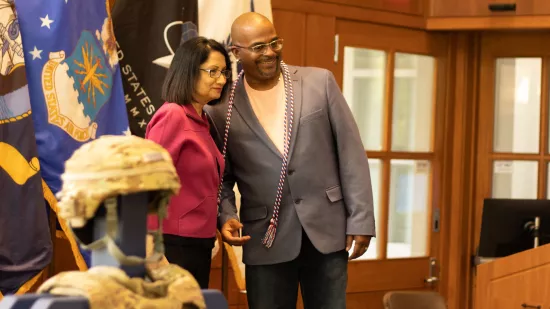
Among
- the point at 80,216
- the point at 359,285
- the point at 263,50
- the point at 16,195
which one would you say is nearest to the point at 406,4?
the point at 359,285

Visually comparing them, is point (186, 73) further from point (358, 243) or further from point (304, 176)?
point (358, 243)

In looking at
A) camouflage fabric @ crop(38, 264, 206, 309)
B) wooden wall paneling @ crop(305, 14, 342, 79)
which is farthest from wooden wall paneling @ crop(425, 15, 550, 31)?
camouflage fabric @ crop(38, 264, 206, 309)

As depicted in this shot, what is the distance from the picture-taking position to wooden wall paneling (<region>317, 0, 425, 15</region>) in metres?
4.75

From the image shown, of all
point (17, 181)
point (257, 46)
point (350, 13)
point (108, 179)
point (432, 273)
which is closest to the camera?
point (108, 179)

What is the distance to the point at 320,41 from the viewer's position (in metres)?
4.59

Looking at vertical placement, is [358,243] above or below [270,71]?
below

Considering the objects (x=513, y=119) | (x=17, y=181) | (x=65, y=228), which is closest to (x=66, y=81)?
(x=17, y=181)

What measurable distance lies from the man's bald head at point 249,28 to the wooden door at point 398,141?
6.52ft

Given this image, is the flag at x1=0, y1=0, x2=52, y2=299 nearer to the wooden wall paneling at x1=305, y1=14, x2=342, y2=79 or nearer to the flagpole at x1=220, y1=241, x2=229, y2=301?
the flagpole at x1=220, y1=241, x2=229, y2=301

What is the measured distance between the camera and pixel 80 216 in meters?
1.31

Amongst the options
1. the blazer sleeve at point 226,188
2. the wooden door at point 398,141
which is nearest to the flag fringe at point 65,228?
the blazer sleeve at point 226,188

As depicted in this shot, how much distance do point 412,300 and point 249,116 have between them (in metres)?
1.74

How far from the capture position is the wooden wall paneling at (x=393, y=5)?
4746mm

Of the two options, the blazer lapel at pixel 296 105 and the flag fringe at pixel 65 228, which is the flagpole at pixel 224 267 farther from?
the blazer lapel at pixel 296 105
